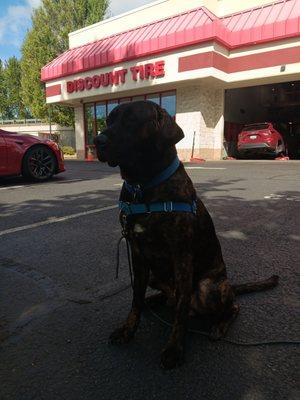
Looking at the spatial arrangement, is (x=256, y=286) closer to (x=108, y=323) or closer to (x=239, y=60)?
(x=108, y=323)

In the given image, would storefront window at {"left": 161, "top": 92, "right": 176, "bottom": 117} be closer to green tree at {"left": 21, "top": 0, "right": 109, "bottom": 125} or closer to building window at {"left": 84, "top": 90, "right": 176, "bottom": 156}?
building window at {"left": 84, "top": 90, "right": 176, "bottom": 156}

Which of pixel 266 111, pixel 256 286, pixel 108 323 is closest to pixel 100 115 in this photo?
pixel 266 111

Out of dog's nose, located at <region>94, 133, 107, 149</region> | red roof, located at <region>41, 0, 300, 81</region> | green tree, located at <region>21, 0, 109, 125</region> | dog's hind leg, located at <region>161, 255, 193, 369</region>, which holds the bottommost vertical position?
dog's hind leg, located at <region>161, 255, 193, 369</region>

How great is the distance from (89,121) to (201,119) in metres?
8.46

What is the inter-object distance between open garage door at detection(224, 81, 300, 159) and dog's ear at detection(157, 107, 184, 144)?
17.7 metres

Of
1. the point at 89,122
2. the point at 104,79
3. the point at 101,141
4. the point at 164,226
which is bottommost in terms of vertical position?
the point at 164,226

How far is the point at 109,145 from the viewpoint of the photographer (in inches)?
82.4

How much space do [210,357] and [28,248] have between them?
2423 mm

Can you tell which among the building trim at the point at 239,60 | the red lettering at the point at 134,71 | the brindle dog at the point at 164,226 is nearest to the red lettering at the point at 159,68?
the building trim at the point at 239,60

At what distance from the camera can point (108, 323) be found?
2412 millimetres

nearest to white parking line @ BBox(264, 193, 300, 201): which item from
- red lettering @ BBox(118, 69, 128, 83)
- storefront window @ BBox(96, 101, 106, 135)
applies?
red lettering @ BBox(118, 69, 128, 83)

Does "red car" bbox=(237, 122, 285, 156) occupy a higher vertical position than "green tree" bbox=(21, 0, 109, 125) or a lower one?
lower

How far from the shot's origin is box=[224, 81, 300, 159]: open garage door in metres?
22.3

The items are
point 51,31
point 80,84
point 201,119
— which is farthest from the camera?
point 51,31
